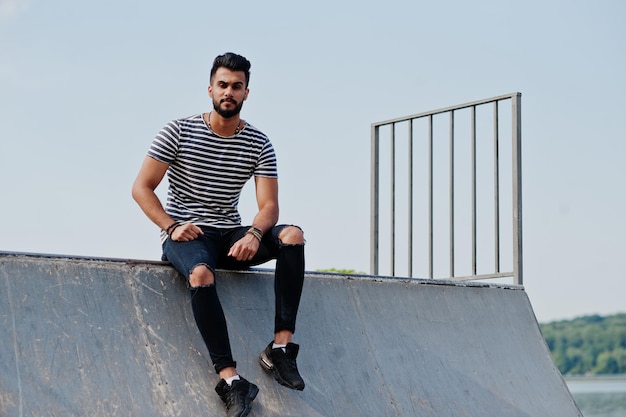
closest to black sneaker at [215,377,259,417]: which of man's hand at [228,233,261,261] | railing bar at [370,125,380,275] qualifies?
man's hand at [228,233,261,261]

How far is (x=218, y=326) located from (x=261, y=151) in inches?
34.4

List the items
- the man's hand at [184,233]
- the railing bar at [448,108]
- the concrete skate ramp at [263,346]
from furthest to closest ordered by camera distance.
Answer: the railing bar at [448,108] < the man's hand at [184,233] < the concrete skate ramp at [263,346]

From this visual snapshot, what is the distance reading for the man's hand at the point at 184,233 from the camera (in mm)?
3924

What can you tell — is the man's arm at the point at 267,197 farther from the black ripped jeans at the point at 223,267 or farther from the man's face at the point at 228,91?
the man's face at the point at 228,91

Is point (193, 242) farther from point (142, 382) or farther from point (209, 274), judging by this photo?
point (142, 382)

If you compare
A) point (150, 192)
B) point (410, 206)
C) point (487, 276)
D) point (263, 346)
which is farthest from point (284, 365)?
point (410, 206)

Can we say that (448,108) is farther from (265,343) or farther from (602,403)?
(602,403)

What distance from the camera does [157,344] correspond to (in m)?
3.79

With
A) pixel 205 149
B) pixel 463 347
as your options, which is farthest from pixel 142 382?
pixel 463 347

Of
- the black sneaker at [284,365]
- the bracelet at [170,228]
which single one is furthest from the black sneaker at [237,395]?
the bracelet at [170,228]

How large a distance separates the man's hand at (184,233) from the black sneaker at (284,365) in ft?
1.71

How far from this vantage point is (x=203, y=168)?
4.12 m

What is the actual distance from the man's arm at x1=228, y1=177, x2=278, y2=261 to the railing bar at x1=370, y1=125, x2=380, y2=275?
223 cm

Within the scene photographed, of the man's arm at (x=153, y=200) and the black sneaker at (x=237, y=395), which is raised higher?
the man's arm at (x=153, y=200)
